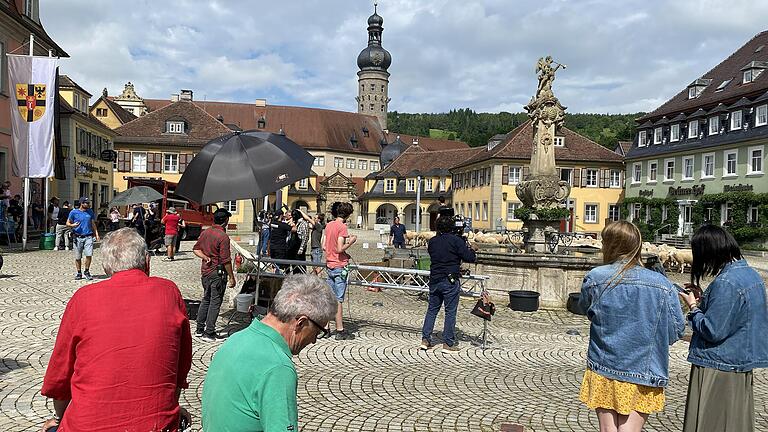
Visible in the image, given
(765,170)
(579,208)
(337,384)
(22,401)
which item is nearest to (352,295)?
(337,384)

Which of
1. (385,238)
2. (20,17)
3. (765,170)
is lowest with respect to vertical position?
(385,238)

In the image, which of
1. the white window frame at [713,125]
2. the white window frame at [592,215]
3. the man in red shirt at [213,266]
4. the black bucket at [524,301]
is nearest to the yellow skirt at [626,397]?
the man in red shirt at [213,266]

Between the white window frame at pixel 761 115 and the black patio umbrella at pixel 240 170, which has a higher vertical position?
the white window frame at pixel 761 115

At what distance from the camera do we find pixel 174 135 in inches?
1873

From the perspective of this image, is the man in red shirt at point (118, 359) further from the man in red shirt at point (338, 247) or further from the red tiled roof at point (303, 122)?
the red tiled roof at point (303, 122)

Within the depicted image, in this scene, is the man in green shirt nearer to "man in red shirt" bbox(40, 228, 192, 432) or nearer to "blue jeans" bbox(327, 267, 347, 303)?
Answer: "man in red shirt" bbox(40, 228, 192, 432)

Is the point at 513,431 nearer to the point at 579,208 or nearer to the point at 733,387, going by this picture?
the point at 733,387

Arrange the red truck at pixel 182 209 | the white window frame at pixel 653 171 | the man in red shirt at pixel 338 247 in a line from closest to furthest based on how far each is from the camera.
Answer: the man in red shirt at pixel 338 247
the red truck at pixel 182 209
the white window frame at pixel 653 171

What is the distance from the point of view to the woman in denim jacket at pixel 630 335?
3.54 m

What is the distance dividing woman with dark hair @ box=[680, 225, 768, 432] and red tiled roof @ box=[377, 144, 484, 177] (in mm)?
56846

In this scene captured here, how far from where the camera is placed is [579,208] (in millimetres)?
48938

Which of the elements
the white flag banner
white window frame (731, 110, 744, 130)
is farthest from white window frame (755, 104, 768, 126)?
the white flag banner

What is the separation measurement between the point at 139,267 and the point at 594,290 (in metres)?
2.51

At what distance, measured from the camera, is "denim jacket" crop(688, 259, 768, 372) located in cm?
365
